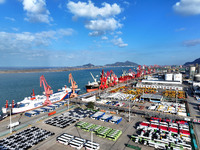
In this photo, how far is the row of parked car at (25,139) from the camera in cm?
2841

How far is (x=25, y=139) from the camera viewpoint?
31.0 metres

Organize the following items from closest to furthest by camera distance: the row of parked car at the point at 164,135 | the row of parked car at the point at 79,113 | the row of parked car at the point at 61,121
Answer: the row of parked car at the point at 164,135, the row of parked car at the point at 61,121, the row of parked car at the point at 79,113

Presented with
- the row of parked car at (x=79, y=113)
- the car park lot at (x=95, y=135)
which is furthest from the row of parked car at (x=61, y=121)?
the row of parked car at (x=79, y=113)

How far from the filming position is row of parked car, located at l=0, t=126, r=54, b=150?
93.2ft

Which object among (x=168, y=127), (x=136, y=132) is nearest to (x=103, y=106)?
(x=136, y=132)

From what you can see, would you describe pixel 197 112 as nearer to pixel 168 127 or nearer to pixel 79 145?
pixel 168 127

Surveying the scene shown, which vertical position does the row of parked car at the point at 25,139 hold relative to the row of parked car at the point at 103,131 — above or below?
below

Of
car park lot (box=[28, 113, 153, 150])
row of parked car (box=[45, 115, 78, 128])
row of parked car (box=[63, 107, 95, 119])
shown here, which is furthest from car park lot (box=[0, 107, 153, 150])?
row of parked car (box=[63, 107, 95, 119])

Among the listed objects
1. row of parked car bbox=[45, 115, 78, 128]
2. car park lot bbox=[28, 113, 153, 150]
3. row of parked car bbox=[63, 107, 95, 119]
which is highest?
row of parked car bbox=[63, 107, 95, 119]

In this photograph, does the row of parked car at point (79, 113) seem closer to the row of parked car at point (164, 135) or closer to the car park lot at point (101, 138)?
the car park lot at point (101, 138)

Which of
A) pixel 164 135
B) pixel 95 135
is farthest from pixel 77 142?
pixel 164 135

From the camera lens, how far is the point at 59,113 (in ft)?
160

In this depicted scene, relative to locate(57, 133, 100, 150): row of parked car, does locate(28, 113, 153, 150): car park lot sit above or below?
below

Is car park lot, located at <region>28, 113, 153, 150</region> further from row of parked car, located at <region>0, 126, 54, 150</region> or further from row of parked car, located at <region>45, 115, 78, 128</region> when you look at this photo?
row of parked car, located at <region>0, 126, 54, 150</region>
